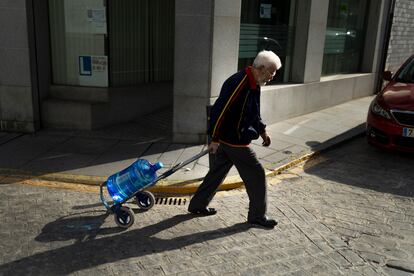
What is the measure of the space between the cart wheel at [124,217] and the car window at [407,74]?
5.70m

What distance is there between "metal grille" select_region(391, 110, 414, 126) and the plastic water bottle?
412 centimetres

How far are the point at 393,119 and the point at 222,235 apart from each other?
3808 millimetres

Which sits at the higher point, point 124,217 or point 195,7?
point 195,7

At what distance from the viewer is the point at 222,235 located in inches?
174

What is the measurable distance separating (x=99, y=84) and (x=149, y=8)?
1.89m

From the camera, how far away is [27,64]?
23.8 feet

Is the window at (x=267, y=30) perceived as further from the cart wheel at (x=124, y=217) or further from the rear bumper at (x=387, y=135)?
the cart wheel at (x=124, y=217)

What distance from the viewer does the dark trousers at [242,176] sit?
174 inches

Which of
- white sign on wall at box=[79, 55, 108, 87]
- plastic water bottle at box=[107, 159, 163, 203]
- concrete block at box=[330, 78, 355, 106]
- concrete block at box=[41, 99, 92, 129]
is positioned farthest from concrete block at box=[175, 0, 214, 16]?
concrete block at box=[330, 78, 355, 106]

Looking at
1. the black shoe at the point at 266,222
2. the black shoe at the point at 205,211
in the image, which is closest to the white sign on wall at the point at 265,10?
the black shoe at the point at 205,211

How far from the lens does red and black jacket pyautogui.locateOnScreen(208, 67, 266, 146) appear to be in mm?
4176

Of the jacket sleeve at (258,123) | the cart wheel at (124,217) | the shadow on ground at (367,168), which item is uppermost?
the jacket sleeve at (258,123)

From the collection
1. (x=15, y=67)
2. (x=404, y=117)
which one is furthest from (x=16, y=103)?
(x=404, y=117)

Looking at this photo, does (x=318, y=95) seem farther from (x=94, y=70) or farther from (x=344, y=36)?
(x=94, y=70)
